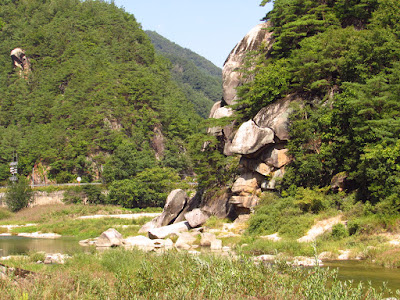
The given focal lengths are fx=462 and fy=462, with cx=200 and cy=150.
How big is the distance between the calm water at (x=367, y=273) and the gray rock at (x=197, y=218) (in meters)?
15.7

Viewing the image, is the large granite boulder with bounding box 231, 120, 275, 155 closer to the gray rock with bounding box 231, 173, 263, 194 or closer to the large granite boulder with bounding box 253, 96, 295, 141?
the large granite boulder with bounding box 253, 96, 295, 141

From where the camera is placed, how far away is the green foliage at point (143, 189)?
5762 centimetres

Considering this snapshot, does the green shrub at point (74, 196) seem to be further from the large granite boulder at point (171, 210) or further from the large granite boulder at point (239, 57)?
the large granite boulder at point (239, 57)

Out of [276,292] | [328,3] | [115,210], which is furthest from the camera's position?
[115,210]

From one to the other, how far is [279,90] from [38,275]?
76.7 feet

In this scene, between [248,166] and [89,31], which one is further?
[89,31]

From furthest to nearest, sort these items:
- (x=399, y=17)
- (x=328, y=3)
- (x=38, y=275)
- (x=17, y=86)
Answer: (x=17, y=86), (x=328, y=3), (x=399, y=17), (x=38, y=275)

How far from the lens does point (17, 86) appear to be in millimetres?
90188

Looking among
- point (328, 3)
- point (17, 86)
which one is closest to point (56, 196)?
point (17, 86)

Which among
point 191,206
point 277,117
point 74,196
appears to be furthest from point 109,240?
point 74,196

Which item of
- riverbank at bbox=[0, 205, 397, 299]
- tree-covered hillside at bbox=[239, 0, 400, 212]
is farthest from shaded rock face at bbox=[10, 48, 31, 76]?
tree-covered hillside at bbox=[239, 0, 400, 212]

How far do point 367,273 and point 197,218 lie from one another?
1855 cm

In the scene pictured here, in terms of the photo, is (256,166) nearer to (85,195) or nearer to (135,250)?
(135,250)

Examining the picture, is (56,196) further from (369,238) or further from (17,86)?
(369,238)
